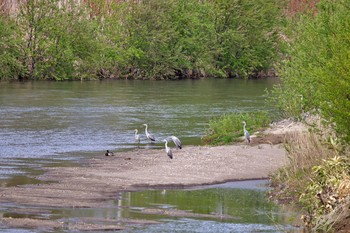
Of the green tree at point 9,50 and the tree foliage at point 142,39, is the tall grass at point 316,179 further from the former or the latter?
the tree foliage at point 142,39

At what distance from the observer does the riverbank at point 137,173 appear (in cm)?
1778

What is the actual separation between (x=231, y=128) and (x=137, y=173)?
8600mm

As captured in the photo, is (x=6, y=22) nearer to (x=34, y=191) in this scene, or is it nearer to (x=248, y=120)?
(x=248, y=120)

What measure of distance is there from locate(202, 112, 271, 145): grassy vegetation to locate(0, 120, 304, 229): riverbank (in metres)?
1.09

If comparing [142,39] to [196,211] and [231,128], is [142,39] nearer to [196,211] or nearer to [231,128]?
[231,128]

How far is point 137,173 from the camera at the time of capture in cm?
2150

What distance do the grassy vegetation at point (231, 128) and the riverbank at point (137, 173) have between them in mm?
1088

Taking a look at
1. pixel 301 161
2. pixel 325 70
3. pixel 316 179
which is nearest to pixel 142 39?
pixel 301 161

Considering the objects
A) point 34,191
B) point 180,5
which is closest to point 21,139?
point 34,191

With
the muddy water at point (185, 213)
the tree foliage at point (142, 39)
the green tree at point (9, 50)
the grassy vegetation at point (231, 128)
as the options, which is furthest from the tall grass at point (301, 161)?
the tree foliage at point (142, 39)

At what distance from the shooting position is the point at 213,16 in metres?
76.4

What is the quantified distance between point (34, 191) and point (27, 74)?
43.9m

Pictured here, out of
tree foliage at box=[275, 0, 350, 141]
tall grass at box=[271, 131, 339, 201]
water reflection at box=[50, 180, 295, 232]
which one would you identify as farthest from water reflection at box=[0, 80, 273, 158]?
tall grass at box=[271, 131, 339, 201]

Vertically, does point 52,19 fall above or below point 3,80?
above
